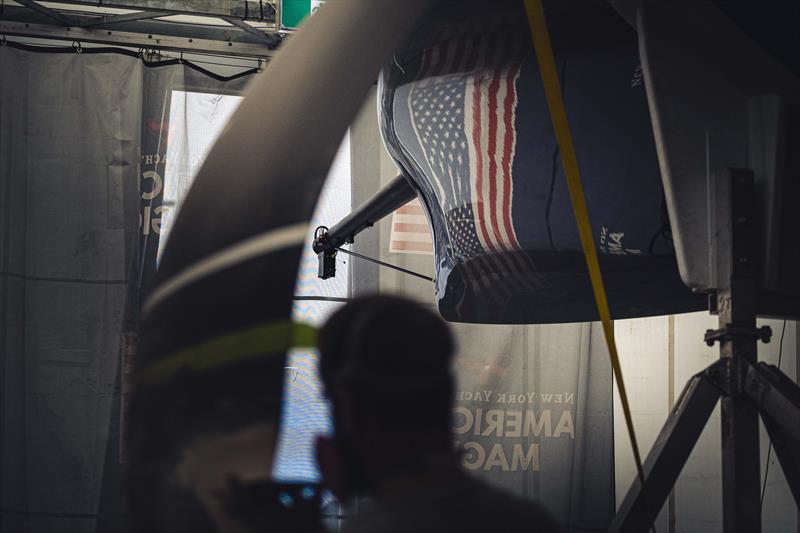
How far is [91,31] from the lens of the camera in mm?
6969

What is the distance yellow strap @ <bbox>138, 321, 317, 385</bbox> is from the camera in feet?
4.09

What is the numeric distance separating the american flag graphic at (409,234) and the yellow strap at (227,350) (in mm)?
5760

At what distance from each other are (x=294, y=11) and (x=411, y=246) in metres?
1.74

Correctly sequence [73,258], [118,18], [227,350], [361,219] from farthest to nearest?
[118,18] < [73,258] < [361,219] < [227,350]

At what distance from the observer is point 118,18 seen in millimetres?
6852

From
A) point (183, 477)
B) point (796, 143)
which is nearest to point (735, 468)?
point (796, 143)

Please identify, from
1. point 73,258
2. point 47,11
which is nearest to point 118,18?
point 47,11

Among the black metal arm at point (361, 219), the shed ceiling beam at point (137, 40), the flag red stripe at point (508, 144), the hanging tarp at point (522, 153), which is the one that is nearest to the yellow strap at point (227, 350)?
the hanging tarp at point (522, 153)

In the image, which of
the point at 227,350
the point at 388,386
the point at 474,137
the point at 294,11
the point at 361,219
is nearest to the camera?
the point at 388,386

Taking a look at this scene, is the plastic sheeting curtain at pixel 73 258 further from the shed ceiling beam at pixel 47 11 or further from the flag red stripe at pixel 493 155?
the flag red stripe at pixel 493 155

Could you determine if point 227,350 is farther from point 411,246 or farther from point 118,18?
point 118,18

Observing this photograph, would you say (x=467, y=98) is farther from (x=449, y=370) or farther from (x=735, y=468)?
(x=449, y=370)

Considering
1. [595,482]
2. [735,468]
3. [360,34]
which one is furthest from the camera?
[595,482]

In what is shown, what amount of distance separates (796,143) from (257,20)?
5194 mm
